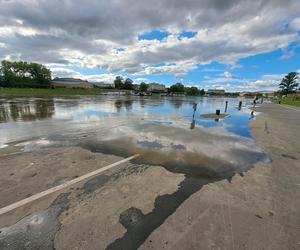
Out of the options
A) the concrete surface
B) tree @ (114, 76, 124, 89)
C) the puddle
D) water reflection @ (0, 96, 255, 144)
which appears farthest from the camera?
tree @ (114, 76, 124, 89)

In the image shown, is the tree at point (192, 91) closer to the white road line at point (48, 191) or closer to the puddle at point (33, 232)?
the white road line at point (48, 191)

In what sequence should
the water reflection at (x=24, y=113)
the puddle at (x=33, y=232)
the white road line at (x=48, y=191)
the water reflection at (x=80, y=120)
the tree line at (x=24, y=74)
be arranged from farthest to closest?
the tree line at (x=24, y=74) < the water reflection at (x=24, y=113) < the water reflection at (x=80, y=120) < the white road line at (x=48, y=191) < the puddle at (x=33, y=232)

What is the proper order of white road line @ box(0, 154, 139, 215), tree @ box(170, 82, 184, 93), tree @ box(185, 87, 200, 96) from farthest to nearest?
tree @ box(185, 87, 200, 96)
tree @ box(170, 82, 184, 93)
white road line @ box(0, 154, 139, 215)

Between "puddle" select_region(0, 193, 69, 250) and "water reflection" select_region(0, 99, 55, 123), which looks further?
"water reflection" select_region(0, 99, 55, 123)

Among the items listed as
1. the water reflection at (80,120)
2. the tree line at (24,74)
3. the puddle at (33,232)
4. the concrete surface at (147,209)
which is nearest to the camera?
the puddle at (33,232)

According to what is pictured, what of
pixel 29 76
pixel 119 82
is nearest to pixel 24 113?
pixel 29 76

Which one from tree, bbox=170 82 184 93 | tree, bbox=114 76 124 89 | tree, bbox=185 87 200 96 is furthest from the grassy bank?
tree, bbox=185 87 200 96

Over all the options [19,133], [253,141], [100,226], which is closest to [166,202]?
[100,226]

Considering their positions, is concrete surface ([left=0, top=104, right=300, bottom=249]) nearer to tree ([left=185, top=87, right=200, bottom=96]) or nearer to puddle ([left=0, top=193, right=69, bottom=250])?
puddle ([left=0, top=193, right=69, bottom=250])

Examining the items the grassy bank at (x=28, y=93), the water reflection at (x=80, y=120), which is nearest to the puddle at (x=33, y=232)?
the water reflection at (x=80, y=120)

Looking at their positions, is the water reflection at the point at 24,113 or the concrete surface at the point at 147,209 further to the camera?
the water reflection at the point at 24,113

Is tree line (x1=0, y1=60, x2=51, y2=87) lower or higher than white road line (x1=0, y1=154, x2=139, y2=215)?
higher

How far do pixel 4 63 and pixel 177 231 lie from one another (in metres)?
116

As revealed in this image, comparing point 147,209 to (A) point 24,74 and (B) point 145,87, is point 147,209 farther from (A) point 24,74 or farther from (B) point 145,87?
(B) point 145,87
